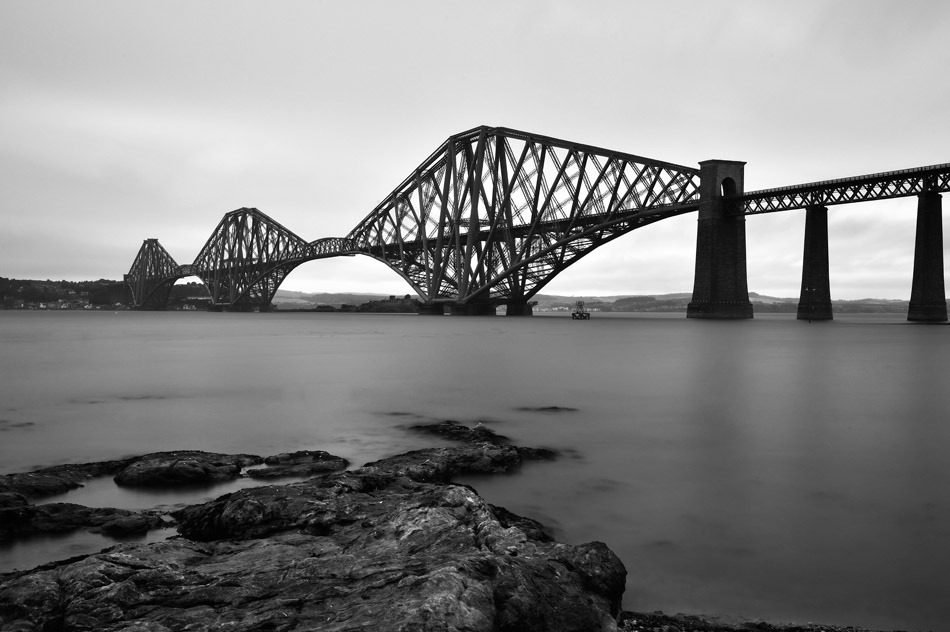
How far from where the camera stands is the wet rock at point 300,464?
8188 millimetres

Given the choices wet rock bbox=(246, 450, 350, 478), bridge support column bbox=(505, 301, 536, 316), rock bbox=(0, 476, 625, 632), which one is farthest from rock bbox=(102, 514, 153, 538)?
bridge support column bbox=(505, 301, 536, 316)

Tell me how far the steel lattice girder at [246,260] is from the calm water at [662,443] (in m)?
113

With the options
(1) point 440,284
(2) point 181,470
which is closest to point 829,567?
(2) point 181,470

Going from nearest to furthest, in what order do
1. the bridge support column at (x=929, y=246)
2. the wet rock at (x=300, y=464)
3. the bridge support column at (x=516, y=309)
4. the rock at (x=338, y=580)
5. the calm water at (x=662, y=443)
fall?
the rock at (x=338, y=580), the calm water at (x=662, y=443), the wet rock at (x=300, y=464), the bridge support column at (x=929, y=246), the bridge support column at (x=516, y=309)

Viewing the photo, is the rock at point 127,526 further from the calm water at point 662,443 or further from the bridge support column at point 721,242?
the bridge support column at point 721,242

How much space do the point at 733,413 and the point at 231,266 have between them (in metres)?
154

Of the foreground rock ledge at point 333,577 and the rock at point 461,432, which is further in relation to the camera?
the rock at point 461,432

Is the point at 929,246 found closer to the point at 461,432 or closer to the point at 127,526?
the point at 461,432

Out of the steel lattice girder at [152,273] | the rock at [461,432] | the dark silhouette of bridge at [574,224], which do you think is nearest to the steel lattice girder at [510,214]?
the dark silhouette of bridge at [574,224]

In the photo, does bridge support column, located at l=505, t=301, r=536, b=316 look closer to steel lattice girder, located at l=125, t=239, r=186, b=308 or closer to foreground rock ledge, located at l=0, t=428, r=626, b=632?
foreground rock ledge, located at l=0, t=428, r=626, b=632

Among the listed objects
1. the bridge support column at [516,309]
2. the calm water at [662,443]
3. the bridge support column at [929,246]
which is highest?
the bridge support column at [929,246]

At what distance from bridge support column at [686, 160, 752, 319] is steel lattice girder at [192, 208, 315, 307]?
84.6 metres

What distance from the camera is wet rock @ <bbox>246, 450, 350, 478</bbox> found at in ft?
26.9

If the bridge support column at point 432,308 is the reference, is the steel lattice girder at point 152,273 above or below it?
above
